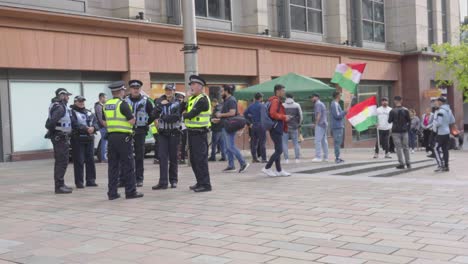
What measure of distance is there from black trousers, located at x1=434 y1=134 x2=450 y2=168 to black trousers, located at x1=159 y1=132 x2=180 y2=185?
19.6 ft

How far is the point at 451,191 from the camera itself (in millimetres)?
8914

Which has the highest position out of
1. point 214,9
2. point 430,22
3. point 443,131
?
point 430,22

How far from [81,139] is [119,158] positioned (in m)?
1.66

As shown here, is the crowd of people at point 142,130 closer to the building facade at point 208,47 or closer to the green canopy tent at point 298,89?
the green canopy tent at point 298,89

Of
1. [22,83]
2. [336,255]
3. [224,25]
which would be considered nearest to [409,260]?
[336,255]

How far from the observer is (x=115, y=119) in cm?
877

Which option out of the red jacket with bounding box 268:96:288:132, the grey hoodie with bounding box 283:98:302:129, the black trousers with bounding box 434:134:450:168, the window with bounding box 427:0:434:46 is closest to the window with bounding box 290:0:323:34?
the window with bounding box 427:0:434:46

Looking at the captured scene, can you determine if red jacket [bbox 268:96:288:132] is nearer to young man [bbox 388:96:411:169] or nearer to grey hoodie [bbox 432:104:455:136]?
young man [bbox 388:96:411:169]

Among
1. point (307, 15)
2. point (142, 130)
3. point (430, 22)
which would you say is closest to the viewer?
point (142, 130)

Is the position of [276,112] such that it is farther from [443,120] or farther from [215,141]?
[215,141]

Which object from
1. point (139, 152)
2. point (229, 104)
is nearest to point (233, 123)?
point (229, 104)

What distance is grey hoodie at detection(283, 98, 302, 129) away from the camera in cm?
1459

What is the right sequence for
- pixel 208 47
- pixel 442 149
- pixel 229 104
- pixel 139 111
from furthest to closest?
pixel 208 47 → pixel 442 149 → pixel 229 104 → pixel 139 111

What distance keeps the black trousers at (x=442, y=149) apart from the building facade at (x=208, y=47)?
515cm
